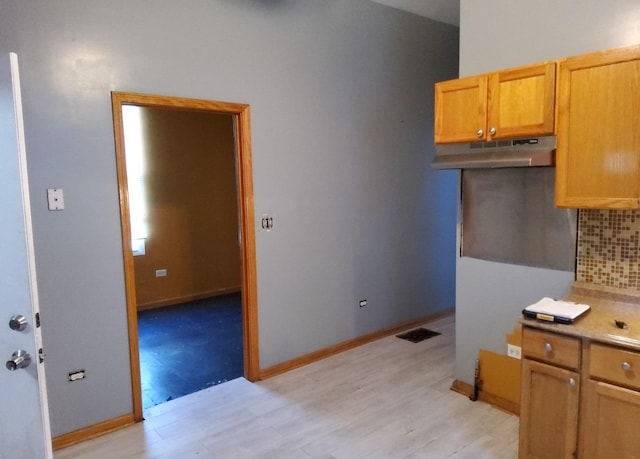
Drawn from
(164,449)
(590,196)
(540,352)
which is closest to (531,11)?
(590,196)

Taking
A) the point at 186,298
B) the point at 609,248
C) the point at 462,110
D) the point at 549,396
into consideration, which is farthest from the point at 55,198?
the point at 186,298

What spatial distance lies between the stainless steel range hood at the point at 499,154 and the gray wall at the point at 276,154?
4.35 feet

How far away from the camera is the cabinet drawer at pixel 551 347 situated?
2000 millimetres

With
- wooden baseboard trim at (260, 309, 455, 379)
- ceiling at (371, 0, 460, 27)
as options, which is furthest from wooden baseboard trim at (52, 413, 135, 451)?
ceiling at (371, 0, 460, 27)

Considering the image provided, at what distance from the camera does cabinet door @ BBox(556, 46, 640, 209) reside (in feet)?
6.68

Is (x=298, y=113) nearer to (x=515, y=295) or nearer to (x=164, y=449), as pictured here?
(x=515, y=295)

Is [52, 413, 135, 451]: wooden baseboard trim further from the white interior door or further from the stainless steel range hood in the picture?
the stainless steel range hood

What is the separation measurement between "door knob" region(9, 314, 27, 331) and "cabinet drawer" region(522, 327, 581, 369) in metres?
2.18

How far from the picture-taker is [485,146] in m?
2.60

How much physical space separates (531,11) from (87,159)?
276cm

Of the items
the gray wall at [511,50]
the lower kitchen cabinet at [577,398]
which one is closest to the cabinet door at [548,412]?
the lower kitchen cabinet at [577,398]

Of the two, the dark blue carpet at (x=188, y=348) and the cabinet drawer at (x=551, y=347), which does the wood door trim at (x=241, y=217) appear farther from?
the cabinet drawer at (x=551, y=347)

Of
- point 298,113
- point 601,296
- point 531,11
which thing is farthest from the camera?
point 298,113

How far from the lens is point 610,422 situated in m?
1.92
